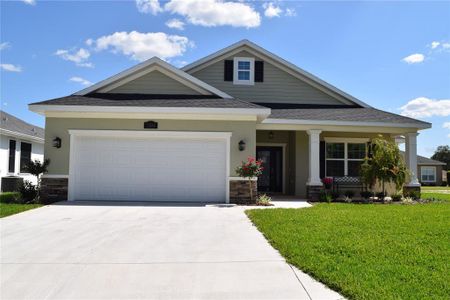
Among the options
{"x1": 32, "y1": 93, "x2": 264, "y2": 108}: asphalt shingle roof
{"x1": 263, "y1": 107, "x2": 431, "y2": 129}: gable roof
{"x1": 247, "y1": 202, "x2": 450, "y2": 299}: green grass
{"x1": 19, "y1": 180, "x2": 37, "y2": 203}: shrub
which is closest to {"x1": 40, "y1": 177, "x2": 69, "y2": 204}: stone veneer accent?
{"x1": 19, "y1": 180, "x2": 37, "y2": 203}: shrub

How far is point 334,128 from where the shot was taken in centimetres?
1412

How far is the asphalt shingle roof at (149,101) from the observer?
39.8 ft

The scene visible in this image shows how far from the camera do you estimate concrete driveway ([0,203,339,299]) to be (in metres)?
4.32

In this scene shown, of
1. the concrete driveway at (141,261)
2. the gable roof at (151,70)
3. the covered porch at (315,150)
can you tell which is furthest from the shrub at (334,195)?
the concrete driveway at (141,261)

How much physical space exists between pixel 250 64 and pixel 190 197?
7357 mm

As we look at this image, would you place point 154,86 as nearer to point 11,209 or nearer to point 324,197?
point 11,209

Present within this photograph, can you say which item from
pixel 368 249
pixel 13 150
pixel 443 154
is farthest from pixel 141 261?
pixel 443 154

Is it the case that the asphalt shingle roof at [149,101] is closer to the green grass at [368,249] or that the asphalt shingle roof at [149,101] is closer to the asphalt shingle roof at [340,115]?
the asphalt shingle roof at [340,115]

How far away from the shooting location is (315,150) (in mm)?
13930

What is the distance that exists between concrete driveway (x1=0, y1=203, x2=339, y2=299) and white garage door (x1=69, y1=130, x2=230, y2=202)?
10.4 feet

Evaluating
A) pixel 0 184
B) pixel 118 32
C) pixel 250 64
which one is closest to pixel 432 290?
pixel 250 64

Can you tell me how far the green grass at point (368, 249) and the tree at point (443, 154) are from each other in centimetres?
5916

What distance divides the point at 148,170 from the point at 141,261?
6.97 m

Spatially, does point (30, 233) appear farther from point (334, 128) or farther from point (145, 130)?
point (334, 128)
